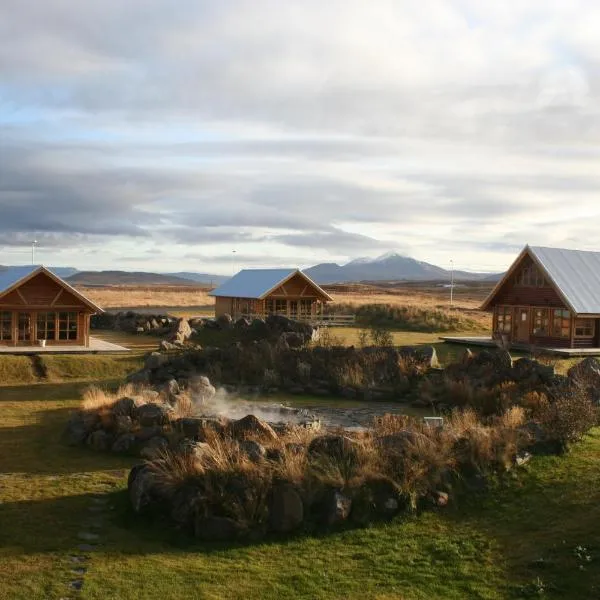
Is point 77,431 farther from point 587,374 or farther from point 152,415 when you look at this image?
point 587,374

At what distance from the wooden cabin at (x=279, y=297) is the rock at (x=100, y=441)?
34.1 metres

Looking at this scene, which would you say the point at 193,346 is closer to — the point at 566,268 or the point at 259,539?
the point at 566,268

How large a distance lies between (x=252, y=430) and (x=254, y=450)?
7.25 feet

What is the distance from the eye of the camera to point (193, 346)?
132 ft

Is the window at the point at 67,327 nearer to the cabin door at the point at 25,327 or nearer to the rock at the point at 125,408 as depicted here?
the cabin door at the point at 25,327

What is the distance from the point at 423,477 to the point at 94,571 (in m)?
5.95

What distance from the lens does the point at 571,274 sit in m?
41.4

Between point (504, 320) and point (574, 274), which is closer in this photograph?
point (574, 274)

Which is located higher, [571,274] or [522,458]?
[571,274]

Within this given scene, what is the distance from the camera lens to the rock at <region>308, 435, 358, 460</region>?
570 inches

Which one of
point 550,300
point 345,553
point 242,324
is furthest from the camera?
point 242,324

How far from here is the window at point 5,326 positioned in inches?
1480

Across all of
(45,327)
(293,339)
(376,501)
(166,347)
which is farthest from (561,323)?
(376,501)

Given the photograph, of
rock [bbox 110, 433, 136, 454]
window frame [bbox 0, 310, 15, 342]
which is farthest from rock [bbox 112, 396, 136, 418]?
window frame [bbox 0, 310, 15, 342]
